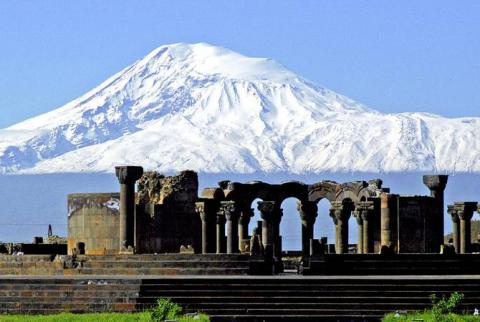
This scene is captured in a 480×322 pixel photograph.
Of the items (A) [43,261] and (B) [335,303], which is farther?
(A) [43,261]

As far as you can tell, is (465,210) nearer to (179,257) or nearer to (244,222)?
(244,222)

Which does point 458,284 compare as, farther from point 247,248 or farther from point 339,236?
point 339,236

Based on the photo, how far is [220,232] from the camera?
65.0 metres

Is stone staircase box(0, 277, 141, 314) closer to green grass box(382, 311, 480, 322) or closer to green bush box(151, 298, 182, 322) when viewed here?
green bush box(151, 298, 182, 322)

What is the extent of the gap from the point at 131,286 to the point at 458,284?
762 centimetres

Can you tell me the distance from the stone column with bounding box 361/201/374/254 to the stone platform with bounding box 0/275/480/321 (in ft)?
40.3

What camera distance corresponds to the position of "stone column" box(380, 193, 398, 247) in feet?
198

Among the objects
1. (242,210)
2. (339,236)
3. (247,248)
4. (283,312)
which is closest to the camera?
(283,312)

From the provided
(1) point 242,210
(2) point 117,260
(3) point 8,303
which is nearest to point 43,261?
(2) point 117,260

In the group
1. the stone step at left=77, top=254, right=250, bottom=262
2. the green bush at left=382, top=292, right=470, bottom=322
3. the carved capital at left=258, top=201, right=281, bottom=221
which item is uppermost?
the carved capital at left=258, top=201, right=281, bottom=221

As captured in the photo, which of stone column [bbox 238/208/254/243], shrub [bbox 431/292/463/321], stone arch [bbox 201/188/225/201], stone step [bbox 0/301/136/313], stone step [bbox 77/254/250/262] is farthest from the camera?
stone column [bbox 238/208/254/243]

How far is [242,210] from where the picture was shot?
67.3 m

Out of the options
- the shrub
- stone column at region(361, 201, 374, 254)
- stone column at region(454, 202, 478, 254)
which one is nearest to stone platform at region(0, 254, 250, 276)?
the shrub

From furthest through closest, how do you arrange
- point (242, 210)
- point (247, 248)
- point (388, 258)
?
1. point (242, 210)
2. point (247, 248)
3. point (388, 258)
